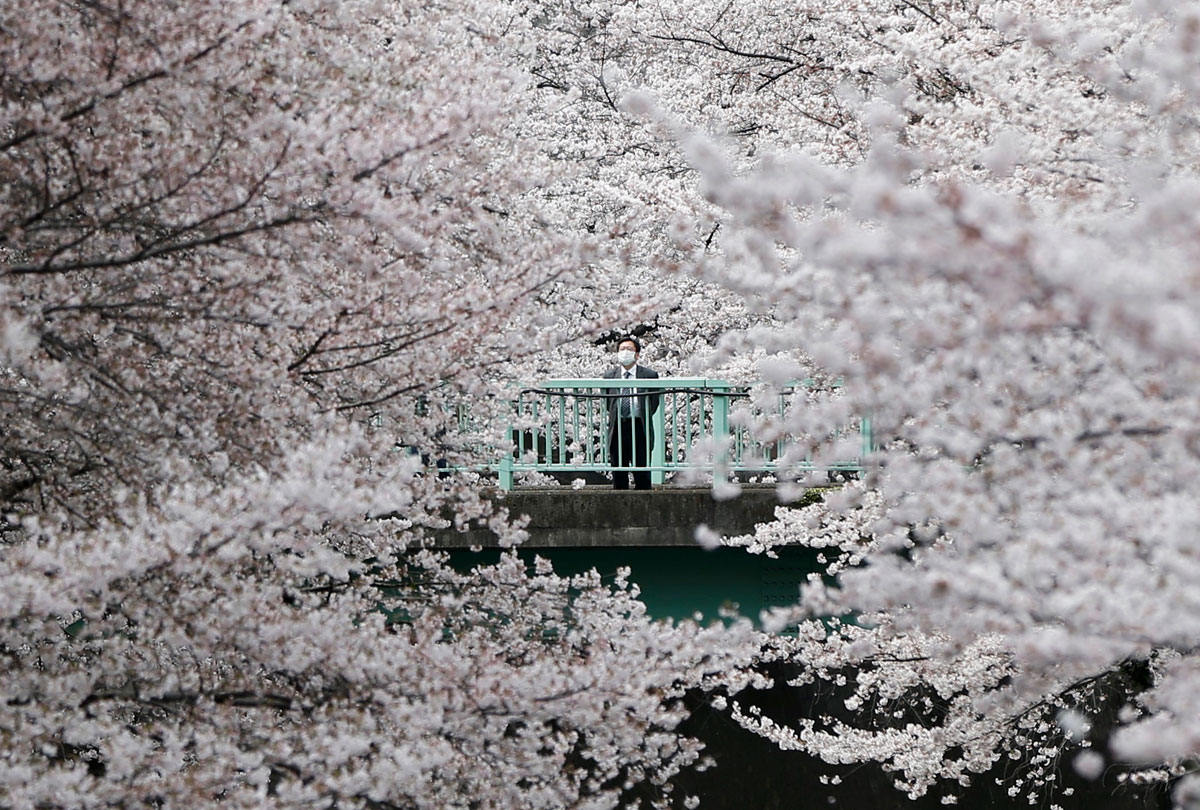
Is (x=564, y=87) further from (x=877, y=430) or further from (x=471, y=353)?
(x=877, y=430)

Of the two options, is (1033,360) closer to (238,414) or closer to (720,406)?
(238,414)

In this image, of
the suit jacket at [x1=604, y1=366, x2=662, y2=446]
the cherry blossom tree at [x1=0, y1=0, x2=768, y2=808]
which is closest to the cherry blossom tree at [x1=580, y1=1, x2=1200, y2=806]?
the cherry blossom tree at [x1=0, y1=0, x2=768, y2=808]

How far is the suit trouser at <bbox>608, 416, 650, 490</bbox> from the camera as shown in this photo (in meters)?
12.6

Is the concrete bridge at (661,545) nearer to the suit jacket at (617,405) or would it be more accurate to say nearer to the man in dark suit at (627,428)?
the man in dark suit at (627,428)

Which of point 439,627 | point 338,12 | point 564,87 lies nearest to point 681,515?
point 439,627

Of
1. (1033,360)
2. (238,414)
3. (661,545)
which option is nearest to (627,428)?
(661,545)

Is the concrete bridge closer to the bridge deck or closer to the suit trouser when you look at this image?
the bridge deck

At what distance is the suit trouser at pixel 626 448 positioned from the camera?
1260cm

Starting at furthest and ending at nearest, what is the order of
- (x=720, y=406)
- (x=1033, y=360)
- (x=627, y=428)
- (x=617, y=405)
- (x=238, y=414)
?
(x=627, y=428) → (x=617, y=405) → (x=720, y=406) → (x=238, y=414) → (x=1033, y=360)

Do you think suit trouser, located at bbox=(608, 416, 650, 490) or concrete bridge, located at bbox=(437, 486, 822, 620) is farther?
suit trouser, located at bbox=(608, 416, 650, 490)

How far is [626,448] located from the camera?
13.0m

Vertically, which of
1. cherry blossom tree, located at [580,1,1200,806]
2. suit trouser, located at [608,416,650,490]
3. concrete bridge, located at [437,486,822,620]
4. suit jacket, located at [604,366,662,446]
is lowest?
cherry blossom tree, located at [580,1,1200,806]

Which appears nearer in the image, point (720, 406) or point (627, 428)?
point (720, 406)

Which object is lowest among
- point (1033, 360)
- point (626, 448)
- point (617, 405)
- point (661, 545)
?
point (1033, 360)
